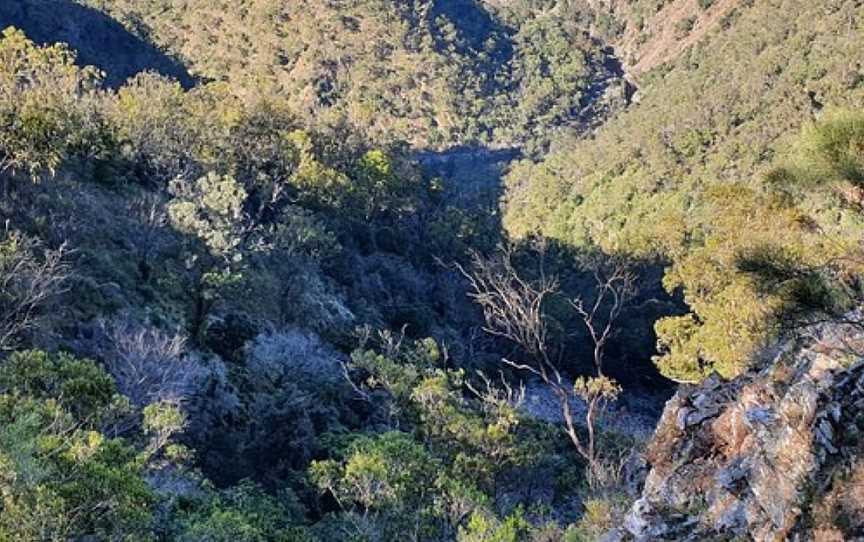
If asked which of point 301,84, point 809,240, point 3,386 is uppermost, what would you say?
point 809,240

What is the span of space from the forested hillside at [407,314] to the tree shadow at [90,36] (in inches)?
14.1

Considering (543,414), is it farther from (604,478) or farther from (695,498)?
(695,498)

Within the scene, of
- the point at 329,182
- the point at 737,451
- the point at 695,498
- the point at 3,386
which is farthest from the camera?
the point at 329,182

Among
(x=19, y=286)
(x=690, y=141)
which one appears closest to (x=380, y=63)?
(x=690, y=141)

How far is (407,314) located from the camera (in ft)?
132

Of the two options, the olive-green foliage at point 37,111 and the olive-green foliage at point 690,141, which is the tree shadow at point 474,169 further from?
the olive-green foliage at point 37,111

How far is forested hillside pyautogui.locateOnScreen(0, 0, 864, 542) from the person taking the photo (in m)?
9.30

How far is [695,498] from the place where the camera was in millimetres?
10094

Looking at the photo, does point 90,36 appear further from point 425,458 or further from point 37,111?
point 425,458

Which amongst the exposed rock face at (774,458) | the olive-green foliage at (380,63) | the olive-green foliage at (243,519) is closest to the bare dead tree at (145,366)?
the olive-green foliage at (243,519)

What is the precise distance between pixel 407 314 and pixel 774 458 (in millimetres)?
32398

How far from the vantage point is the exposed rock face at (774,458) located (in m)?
7.58

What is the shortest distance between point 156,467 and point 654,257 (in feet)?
111

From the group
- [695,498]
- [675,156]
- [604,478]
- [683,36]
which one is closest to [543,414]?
[604,478]
